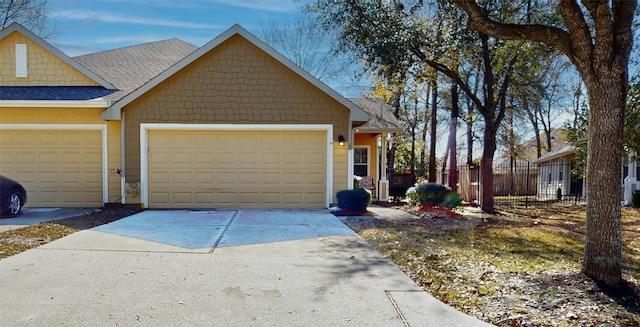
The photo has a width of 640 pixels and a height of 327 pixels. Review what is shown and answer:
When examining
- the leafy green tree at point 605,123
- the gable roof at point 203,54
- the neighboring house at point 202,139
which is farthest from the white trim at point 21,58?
the leafy green tree at point 605,123

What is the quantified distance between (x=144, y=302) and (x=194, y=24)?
1301 centimetres

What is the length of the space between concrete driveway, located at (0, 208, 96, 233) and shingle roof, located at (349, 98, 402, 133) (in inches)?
340

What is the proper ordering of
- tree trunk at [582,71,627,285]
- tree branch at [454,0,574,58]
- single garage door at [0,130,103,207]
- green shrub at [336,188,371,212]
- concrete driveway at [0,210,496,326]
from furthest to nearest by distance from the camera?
single garage door at [0,130,103,207]
green shrub at [336,188,371,212]
tree branch at [454,0,574,58]
tree trunk at [582,71,627,285]
concrete driveway at [0,210,496,326]

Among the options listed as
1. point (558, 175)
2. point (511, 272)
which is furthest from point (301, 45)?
point (511, 272)

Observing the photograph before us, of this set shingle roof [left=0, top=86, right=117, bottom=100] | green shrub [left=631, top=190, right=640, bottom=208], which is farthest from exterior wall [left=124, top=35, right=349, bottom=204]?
green shrub [left=631, top=190, right=640, bottom=208]

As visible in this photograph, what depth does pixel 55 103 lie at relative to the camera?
423 inches

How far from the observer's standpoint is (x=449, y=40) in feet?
43.4

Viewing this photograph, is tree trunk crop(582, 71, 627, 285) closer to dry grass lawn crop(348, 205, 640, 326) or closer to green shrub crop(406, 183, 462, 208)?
dry grass lawn crop(348, 205, 640, 326)

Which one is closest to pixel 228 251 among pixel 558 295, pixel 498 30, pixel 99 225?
pixel 99 225

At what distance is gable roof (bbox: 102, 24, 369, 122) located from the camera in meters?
10.6

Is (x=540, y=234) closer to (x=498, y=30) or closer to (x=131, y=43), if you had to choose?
(x=498, y=30)

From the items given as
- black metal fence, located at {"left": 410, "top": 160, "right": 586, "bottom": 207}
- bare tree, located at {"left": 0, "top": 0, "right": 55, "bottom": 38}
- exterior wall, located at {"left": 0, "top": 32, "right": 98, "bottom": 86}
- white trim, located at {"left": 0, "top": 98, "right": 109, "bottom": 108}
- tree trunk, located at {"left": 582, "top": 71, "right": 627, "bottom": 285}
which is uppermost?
bare tree, located at {"left": 0, "top": 0, "right": 55, "bottom": 38}

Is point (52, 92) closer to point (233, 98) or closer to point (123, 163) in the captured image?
point (123, 163)

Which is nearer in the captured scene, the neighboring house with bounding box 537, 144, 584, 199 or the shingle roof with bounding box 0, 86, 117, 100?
the shingle roof with bounding box 0, 86, 117, 100
